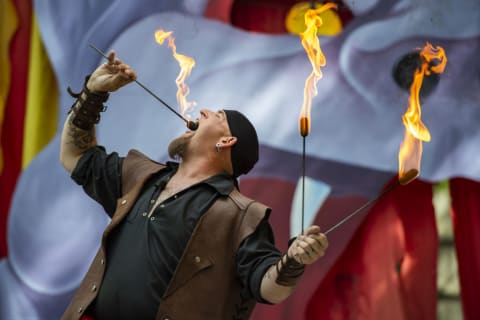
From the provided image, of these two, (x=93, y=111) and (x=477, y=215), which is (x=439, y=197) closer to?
(x=477, y=215)

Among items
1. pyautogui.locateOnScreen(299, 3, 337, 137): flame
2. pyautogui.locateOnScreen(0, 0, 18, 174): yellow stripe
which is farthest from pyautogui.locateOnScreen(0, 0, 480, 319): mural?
pyautogui.locateOnScreen(299, 3, 337, 137): flame

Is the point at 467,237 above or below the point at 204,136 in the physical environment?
below

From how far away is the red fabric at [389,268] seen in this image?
3139mm

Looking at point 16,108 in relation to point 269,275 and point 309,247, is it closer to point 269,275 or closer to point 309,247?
point 269,275

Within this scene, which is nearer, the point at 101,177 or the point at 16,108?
the point at 101,177

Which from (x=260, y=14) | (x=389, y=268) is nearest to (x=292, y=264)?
(x=389, y=268)

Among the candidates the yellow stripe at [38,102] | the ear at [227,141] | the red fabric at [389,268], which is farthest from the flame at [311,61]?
the yellow stripe at [38,102]

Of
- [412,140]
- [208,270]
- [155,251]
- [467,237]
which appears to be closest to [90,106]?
[155,251]

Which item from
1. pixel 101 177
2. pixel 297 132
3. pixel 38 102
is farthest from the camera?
pixel 38 102

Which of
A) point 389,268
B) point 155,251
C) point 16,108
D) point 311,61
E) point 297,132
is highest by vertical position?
point 311,61

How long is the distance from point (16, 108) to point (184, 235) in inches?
69.5

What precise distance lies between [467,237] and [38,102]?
6.02ft

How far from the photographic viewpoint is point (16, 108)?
354 cm

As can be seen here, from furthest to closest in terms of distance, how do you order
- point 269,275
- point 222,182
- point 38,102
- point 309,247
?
point 38,102 < point 222,182 < point 269,275 < point 309,247
